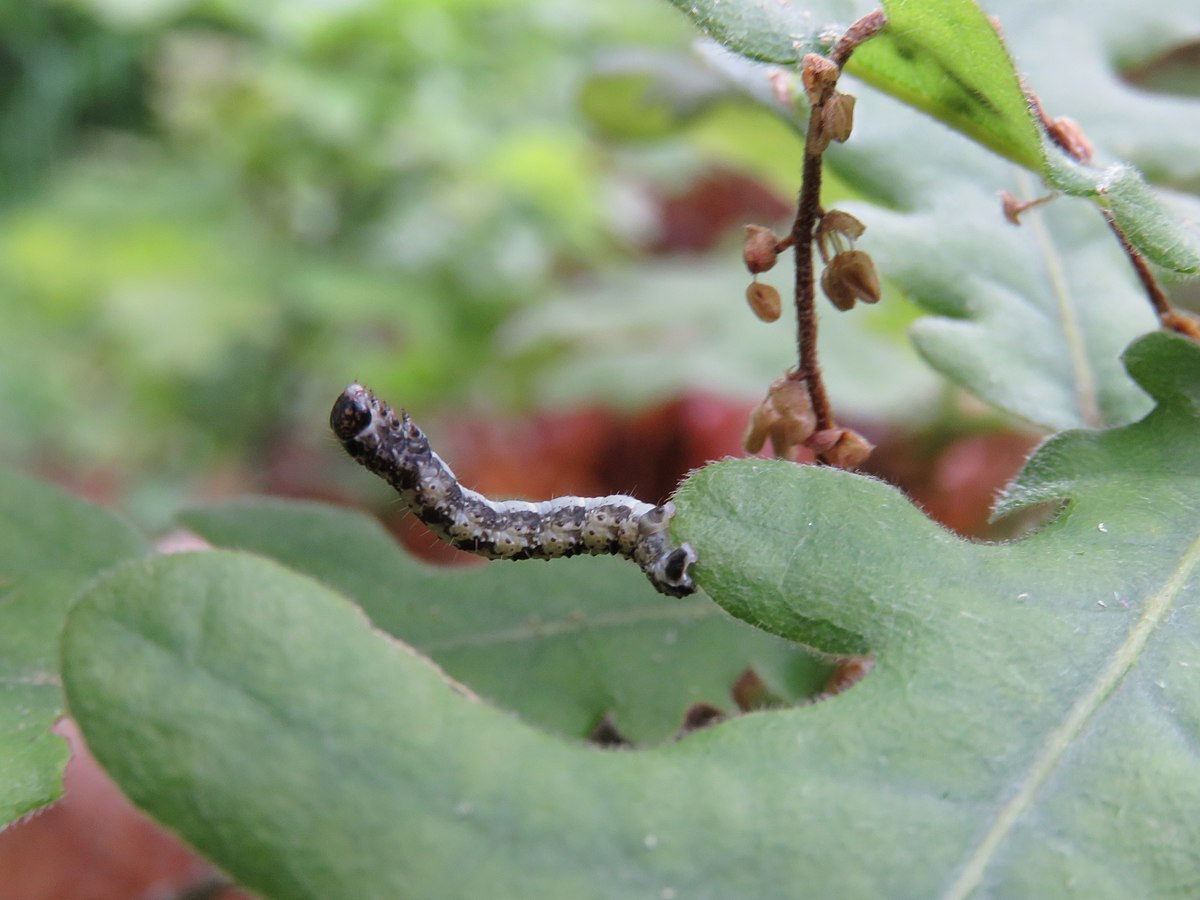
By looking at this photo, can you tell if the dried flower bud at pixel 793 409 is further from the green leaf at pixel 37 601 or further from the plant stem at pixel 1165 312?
the green leaf at pixel 37 601

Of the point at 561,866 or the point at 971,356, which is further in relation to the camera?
the point at 971,356

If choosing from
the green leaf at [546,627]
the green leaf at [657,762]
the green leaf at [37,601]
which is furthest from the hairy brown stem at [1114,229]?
the green leaf at [37,601]

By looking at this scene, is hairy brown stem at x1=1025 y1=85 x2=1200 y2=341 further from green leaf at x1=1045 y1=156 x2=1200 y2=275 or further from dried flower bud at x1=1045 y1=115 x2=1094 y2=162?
green leaf at x1=1045 y1=156 x2=1200 y2=275

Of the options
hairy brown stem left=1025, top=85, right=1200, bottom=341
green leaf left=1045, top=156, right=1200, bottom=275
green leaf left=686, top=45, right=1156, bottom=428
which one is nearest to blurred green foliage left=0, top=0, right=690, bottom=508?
green leaf left=686, top=45, right=1156, bottom=428

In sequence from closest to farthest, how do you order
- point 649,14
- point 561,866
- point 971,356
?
point 561,866 < point 971,356 < point 649,14

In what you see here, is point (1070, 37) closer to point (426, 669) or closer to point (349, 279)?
point (426, 669)

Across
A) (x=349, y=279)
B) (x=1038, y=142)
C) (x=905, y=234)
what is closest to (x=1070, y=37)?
(x=905, y=234)
